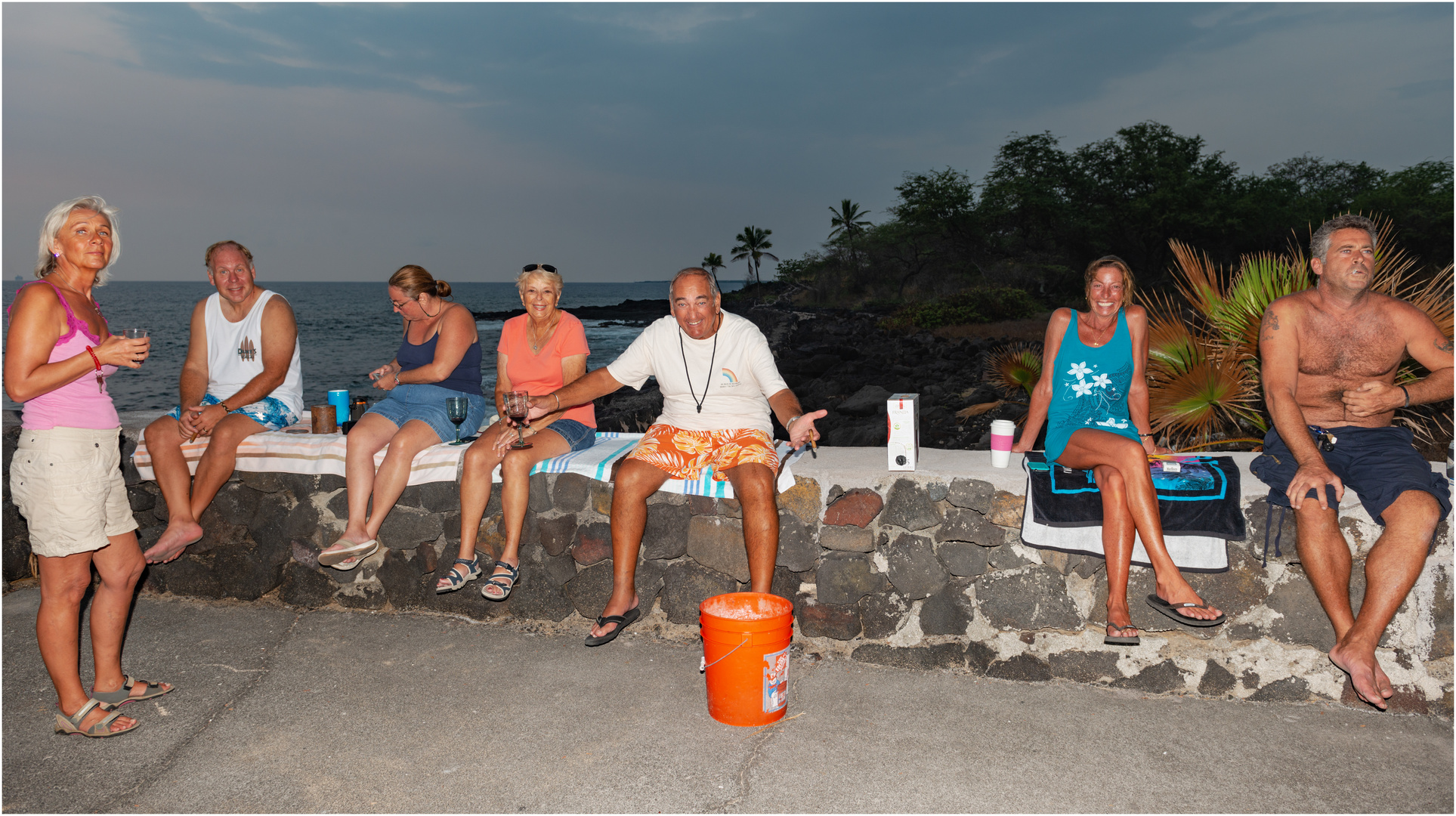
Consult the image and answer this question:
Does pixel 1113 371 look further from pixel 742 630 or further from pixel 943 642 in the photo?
pixel 742 630

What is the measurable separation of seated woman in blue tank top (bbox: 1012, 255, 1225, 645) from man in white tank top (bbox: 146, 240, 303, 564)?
346 centimetres

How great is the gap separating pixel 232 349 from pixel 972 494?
3475 mm

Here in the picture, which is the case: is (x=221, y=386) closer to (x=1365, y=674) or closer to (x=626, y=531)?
(x=626, y=531)

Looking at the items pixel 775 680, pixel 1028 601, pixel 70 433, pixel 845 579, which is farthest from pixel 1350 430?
pixel 70 433

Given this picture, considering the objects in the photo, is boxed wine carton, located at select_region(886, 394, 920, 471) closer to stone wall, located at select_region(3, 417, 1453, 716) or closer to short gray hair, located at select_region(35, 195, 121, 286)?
stone wall, located at select_region(3, 417, 1453, 716)

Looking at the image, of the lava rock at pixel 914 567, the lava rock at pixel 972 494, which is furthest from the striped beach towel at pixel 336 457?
the lava rock at pixel 972 494

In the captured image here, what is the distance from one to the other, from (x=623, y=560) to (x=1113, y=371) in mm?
2127

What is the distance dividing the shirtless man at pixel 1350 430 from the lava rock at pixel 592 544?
259 centimetres

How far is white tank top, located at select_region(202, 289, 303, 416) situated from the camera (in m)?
4.14

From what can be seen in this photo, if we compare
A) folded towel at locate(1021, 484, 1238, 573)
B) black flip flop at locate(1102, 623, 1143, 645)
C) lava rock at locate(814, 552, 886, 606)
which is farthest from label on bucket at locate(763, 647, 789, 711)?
black flip flop at locate(1102, 623, 1143, 645)

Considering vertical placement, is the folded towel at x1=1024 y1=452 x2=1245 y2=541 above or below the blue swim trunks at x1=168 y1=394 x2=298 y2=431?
below

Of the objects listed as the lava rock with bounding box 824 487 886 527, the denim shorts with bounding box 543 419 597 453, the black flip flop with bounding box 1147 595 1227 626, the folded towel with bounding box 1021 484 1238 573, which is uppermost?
the denim shorts with bounding box 543 419 597 453

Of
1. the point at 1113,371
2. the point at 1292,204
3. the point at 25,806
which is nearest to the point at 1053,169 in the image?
the point at 1292,204

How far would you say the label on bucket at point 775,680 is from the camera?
9.63 feet
